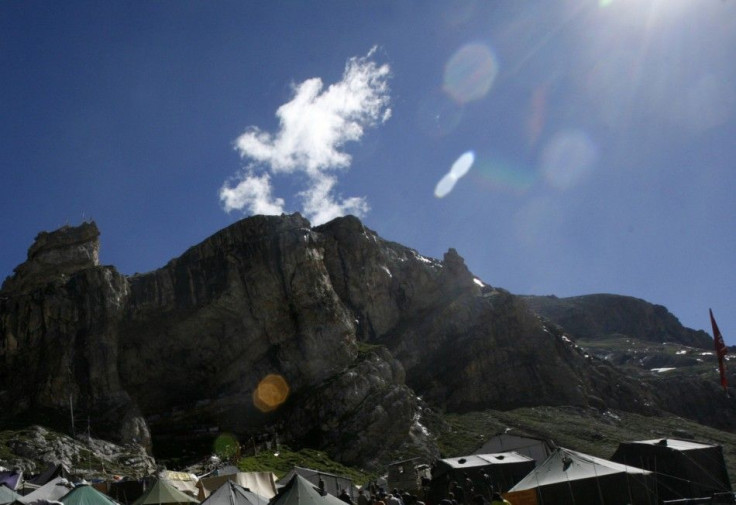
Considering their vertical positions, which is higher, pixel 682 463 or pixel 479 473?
pixel 479 473

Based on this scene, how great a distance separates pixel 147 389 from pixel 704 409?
309 ft

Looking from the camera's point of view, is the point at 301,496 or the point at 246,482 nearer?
the point at 301,496

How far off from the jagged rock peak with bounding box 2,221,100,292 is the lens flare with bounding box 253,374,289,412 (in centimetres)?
3001

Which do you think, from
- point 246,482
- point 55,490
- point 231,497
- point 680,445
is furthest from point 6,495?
point 680,445

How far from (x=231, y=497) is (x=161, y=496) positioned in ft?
11.7

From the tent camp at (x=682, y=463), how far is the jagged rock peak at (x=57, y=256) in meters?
70.0

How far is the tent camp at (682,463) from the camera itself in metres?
34.5

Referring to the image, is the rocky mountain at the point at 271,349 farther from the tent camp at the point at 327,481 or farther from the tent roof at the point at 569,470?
the tent roof at the point at 569,470

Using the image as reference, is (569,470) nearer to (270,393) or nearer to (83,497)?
(83,497)

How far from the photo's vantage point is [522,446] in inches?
1815

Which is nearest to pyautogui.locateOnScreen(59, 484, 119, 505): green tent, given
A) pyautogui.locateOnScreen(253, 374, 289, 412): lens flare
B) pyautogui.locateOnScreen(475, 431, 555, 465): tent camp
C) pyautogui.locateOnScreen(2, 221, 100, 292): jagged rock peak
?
pyautogui.locateOnScreen(475, 431, 555, 465): tent camp

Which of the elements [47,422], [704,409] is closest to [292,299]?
[47,422]

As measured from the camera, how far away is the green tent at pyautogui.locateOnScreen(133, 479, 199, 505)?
86.6 ft

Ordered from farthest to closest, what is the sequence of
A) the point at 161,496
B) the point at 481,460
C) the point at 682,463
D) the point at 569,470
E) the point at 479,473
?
the point at 481,460 < the point at 479,473 < the point at 682,463 < the point at 569,470 < the point at 161,496
